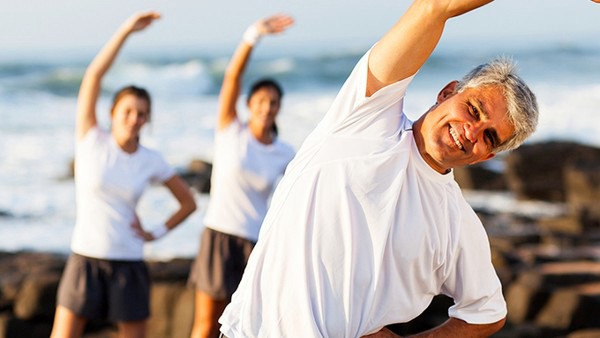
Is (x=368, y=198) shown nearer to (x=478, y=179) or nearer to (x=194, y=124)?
(x=478, y=179)

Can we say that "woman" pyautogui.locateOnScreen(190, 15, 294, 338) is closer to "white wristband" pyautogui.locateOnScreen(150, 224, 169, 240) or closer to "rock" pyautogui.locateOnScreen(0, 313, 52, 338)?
"white wristband" pyautogui.locateOnScreen(150, 224, 169, 240)

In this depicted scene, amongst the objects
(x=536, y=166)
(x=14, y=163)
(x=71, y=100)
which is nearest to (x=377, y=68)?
(x=536, y=166)

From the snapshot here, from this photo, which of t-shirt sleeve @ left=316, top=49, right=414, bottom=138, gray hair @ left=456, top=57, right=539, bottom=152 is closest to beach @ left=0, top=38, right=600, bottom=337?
gray hair @ left=456, top=57, right=539, bottom=152

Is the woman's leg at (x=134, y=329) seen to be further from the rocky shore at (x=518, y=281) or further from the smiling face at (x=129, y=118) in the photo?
the rocky shore at (x=518, y=281)

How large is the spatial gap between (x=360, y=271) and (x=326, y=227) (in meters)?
0.16

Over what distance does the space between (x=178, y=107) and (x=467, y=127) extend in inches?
1183

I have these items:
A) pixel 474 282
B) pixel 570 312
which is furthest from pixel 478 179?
pixel 474 282

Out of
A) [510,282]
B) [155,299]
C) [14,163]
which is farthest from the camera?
[14,163]

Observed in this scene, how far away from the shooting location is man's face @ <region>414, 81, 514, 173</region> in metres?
3.17

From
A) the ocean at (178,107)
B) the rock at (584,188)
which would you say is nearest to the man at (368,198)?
the ocean at (178,107)

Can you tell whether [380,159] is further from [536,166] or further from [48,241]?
[536,166]

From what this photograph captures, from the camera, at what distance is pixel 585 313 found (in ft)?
29.7

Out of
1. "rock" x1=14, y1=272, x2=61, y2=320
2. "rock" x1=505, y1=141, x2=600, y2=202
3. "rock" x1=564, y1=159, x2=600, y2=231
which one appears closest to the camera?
"rock" x1=14, y1=272, x2=61, y2=320

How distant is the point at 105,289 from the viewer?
244 inches
